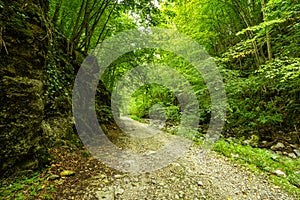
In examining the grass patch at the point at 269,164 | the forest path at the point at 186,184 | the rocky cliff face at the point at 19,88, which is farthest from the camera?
the grass patch at the point at 269,164

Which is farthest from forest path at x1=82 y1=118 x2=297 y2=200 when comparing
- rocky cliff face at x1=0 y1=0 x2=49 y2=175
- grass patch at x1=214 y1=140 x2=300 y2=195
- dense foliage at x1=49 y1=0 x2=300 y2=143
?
dense foliage at x1=49 y1=0 x2=300 y2=143

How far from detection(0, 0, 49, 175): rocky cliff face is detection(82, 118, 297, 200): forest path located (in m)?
1.21

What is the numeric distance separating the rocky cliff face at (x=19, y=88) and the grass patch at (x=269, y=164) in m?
4.73

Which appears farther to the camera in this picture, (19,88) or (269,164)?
(269,164)

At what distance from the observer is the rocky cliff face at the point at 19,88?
2.23 metres

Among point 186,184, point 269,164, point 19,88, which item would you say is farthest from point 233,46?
point 19,88

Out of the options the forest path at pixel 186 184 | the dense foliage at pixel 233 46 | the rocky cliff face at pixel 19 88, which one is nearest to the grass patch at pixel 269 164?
the forest path at pixel 186 184

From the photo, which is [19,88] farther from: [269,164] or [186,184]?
[269,164]

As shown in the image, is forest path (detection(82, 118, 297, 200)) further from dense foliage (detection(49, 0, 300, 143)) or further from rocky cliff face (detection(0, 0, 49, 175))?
dense foliage (detection(49, 0, 300, 143))

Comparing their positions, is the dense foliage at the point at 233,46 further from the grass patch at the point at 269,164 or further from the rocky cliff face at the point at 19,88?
the grass patch at the point at 269,164

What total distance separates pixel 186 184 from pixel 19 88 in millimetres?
3368

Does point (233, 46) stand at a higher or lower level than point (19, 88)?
higher

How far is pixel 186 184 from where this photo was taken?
8.95 ft

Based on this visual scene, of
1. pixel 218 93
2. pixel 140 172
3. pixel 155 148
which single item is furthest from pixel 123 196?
pixel 218 93
